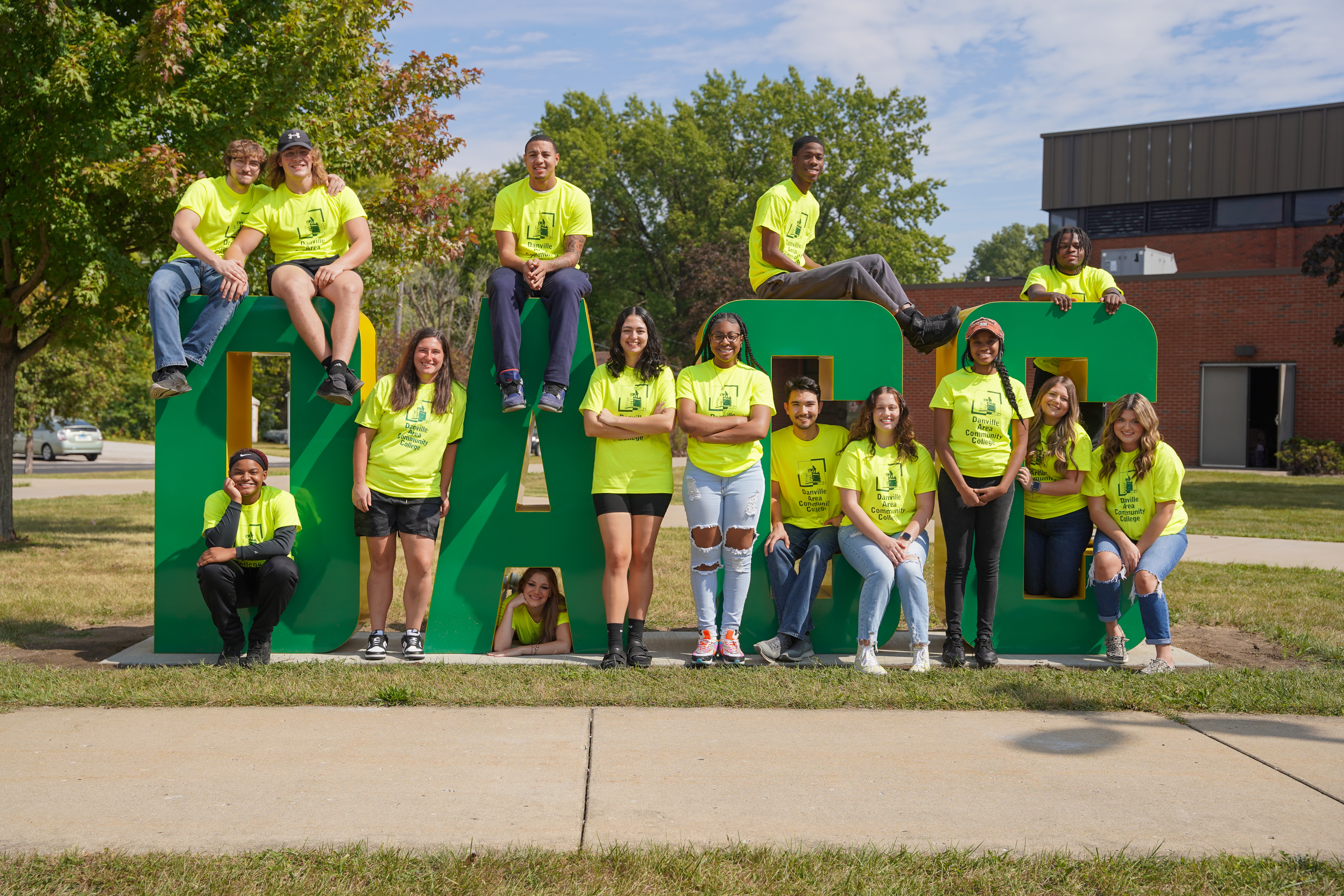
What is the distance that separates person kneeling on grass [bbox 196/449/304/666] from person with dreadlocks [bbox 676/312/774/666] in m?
2.29

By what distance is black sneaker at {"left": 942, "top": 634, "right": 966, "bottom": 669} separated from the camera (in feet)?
19.4

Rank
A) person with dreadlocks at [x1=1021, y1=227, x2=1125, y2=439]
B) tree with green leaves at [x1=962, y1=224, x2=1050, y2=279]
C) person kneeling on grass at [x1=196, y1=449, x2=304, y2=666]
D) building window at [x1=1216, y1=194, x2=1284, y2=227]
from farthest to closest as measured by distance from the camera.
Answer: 1. tree with green leaves at [x1=962, y1=224, x2=1050, y2=279]
2. building window at [x1=1216, y1=194, x2=1284, y2=227]
3. person with dreadlocks at [x1=1021, y1=227, x2=1125, y2=439]
4. person kneeling on grass at [x1=196, y1=449, x2=304, y2=666]

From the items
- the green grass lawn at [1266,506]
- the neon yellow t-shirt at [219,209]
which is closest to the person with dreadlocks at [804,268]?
the neon yellow t-shirt at [219,209]

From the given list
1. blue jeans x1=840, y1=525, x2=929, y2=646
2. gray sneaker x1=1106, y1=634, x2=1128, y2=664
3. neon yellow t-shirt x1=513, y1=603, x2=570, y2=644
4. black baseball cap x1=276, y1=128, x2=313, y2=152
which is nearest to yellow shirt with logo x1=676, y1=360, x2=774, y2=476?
blue jeans x1=840, y1=525, x2=929, y2=646

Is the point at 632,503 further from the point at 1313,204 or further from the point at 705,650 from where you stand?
the point at 1313,204

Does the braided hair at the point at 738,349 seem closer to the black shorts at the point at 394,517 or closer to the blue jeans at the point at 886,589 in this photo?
the blue jeans at the point at 886,589

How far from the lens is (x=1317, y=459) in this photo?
76.6ft

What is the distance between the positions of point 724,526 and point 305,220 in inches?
122

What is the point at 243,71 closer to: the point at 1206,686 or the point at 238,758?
the point at 238,758

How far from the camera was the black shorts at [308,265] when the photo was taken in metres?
6.12

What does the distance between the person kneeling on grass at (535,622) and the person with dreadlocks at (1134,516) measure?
3.23 m

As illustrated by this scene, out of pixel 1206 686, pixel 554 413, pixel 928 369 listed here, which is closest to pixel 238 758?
pixel 554 413

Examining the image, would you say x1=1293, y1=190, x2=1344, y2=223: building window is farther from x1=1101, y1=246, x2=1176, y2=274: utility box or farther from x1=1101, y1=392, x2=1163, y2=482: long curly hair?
x1=1101, y1=392, x2=1163, y2=482: long curly hair

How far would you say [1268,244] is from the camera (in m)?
32.6
